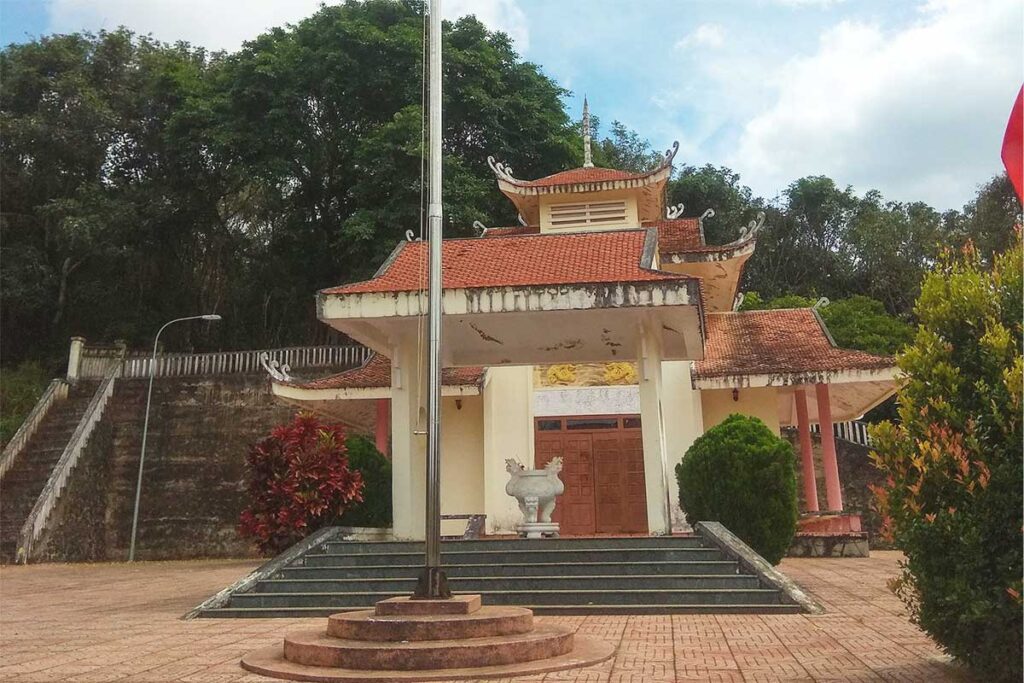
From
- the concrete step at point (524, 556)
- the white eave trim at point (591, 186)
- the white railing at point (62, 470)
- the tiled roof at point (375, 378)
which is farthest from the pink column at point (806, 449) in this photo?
the white railing at point (62, 470)

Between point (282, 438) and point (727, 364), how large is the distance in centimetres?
845

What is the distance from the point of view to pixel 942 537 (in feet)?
15.1

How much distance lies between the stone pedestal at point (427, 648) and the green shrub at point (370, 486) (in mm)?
6121

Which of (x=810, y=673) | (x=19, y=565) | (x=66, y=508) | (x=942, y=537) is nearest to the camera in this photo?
(x=942, y=537)

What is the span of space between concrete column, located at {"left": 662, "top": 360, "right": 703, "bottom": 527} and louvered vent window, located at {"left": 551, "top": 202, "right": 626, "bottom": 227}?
353 cm

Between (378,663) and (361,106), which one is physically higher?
(361,106)

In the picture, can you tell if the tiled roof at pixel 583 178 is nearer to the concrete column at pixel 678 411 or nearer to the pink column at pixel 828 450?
the concrete column at pixel 678 411

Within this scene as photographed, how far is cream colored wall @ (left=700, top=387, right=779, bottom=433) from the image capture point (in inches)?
642

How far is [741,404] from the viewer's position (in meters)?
16.5

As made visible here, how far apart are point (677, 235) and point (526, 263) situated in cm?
719

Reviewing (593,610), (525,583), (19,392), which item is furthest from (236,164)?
(593,610)

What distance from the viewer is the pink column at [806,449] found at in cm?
1723

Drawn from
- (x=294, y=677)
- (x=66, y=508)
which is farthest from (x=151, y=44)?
(x=294, y=677)

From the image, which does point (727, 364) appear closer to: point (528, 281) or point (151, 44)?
point (528, 281)
